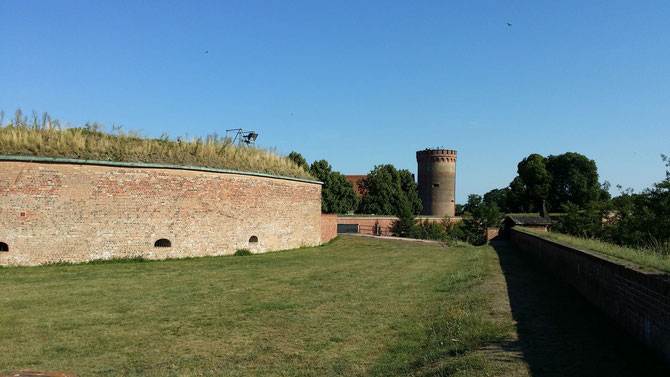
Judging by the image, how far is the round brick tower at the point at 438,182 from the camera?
220 ft

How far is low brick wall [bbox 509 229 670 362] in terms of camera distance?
541 cm

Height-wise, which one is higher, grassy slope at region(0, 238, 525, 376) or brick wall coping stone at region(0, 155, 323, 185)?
brick wall coping stone at region(0, 155, 323, 185)

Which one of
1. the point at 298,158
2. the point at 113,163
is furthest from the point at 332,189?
the point at 113,163

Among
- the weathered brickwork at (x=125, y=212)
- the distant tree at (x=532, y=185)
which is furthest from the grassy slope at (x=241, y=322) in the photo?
the distant tree at (x=532, y=185)

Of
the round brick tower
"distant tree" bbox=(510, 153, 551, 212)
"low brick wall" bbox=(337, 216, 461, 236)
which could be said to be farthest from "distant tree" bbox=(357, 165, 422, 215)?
"distant tree" bbox=(510, 153, 551, 212)

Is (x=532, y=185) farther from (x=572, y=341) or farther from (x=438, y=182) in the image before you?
(x=572, y=341)

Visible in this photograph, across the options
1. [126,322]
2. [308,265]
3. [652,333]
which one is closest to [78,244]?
[308,265]

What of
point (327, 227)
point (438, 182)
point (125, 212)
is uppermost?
point (438, 182)

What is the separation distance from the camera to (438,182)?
222 ft

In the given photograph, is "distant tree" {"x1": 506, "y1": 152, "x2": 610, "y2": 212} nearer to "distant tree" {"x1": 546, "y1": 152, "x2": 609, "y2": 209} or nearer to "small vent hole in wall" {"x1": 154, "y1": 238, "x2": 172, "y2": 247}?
"distant tree" {"x1": 546, "y1": 152, "x2": 609, "y2": 209}

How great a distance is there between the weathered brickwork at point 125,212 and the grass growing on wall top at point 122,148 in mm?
539

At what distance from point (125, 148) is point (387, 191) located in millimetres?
45722

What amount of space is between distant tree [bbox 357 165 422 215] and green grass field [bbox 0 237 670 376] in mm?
45829

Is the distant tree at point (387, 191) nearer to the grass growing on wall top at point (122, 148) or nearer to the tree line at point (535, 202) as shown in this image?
the tree line at point (535, 202)
